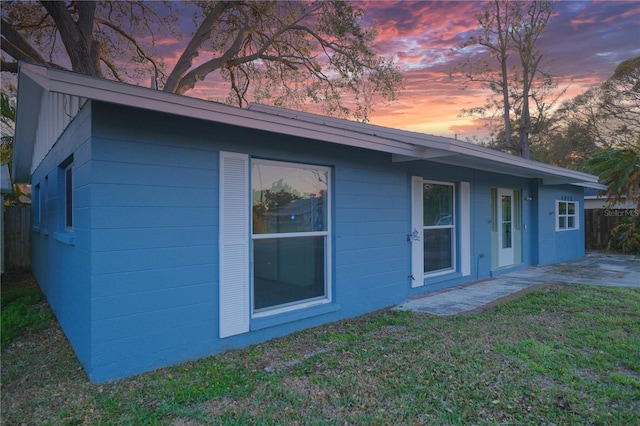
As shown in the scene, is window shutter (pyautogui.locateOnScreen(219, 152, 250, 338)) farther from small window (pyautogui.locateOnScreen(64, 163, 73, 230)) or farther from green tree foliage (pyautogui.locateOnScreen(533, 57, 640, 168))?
green tree foliage (pyautogui.locateOnScreen(533, 57, 640, 168))

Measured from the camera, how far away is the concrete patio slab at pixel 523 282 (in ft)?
20.9

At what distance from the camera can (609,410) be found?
3.06 m

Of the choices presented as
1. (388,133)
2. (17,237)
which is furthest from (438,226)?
(17,237)

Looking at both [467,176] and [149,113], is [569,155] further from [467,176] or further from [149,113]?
[149,113]

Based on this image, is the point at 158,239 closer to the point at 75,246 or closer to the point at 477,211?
the point at 75,246

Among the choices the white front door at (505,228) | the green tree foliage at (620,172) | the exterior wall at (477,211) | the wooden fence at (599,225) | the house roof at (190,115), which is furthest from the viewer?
the wooden fence at (599,225)

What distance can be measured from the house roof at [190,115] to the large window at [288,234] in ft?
2.09

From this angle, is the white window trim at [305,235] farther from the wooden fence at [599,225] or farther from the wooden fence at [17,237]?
the wooden fence at [599,225]

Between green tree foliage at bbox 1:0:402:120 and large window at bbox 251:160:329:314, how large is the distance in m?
9.98

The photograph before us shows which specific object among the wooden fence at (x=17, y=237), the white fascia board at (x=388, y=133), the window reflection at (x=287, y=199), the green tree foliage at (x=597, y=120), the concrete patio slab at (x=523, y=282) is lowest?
the concrete patio slab at (x=523, y=282)

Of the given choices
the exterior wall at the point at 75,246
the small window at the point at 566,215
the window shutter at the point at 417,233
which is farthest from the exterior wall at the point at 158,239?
the small window at the point at 566,215

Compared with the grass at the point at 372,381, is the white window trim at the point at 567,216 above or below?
above

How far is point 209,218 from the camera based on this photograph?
13.8 feet

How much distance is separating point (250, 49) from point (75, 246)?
13.4 meters
